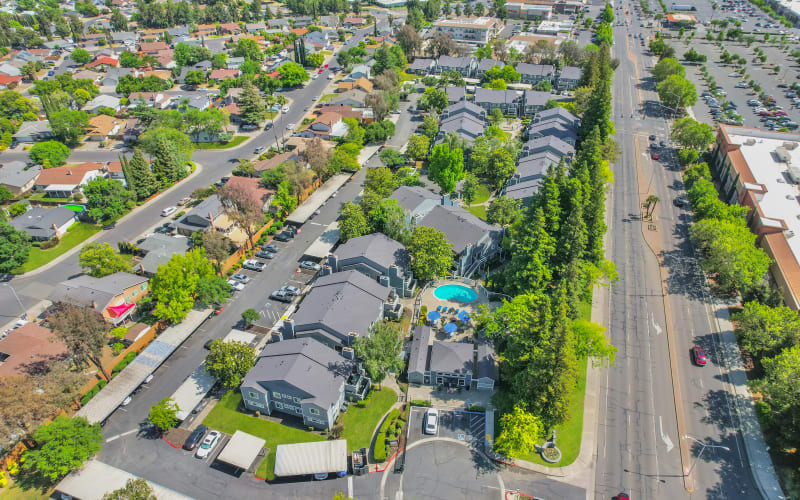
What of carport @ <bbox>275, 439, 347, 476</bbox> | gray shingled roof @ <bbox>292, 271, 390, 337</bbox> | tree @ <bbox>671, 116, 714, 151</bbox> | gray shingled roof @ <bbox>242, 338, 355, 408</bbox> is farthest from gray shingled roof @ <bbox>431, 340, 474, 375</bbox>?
tree @ <bbox>671, 116, 714, 151</bbox>

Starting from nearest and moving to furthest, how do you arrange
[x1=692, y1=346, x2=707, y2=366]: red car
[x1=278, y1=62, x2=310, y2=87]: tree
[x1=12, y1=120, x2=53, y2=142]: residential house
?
[x1=692, y1=346, x2=707, y2=366]: red car, [x1=12, y1=120, x2=53, y2=142]: residential house, [x1=278, y1=62, x2=310, y2=87]: tree

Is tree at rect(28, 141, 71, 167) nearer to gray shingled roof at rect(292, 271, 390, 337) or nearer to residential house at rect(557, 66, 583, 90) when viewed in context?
gray shingled roof at rect(292, 271, 390, 337)

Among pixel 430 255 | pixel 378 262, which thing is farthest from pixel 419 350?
pixel 430 255

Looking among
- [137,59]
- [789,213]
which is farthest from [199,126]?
[789,213]

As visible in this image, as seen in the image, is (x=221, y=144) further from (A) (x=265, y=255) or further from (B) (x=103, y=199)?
(A) (x=265, y=255)

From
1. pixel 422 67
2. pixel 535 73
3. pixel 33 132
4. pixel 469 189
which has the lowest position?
pixel 469 189

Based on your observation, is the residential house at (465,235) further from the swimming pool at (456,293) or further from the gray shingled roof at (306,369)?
the gray shingled roof at (306,369)

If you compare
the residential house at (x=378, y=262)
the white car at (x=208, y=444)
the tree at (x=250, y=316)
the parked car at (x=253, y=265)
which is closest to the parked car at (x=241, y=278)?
the parked car at (x=253, y=265)
